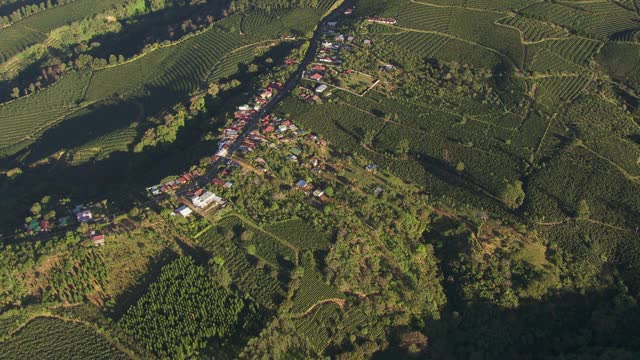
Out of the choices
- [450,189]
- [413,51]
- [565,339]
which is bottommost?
[565,339]

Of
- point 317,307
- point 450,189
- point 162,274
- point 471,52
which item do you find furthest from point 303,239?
point 471,52

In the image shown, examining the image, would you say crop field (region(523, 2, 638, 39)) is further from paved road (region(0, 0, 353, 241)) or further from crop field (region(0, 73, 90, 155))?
crop field (region(0, 73, 90, 155))

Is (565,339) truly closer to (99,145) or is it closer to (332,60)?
(332,60)

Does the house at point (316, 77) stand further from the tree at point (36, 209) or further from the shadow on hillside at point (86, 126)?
the tree at point (36, 209)

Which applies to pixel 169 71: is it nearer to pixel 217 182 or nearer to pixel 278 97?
pixel 278 97

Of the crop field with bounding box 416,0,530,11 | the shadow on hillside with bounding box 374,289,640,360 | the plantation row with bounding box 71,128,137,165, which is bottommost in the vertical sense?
the shadow on hillside with bounding box 374,289,640,360

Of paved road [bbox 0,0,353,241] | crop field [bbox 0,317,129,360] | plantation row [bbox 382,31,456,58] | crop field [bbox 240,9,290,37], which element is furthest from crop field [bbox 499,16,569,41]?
crop field [bbox 0,317,129,360]

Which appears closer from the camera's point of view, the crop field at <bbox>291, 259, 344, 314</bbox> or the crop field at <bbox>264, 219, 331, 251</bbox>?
the crop field at <bbox>291, 259, 344, 314</bbox>
